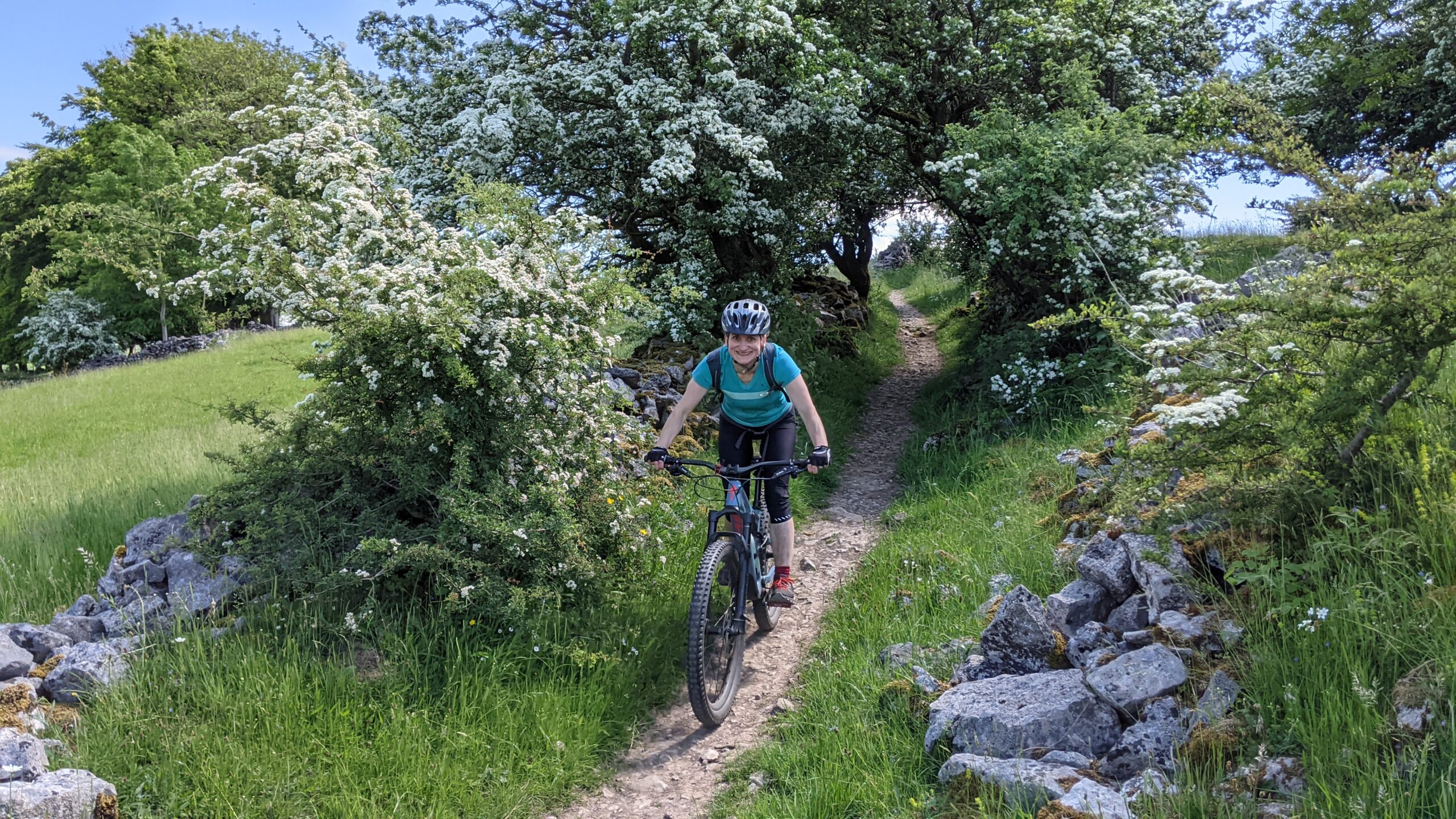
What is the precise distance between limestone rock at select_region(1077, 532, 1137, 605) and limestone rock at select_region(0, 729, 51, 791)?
19.8 ft

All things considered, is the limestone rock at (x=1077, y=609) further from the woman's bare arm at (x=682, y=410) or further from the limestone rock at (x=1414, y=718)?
the woman's bare arm at (x=682, y=410)

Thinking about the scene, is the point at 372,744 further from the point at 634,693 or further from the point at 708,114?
the point at 708,114

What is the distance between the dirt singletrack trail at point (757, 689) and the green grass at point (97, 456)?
182 inches

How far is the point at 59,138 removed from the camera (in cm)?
3803

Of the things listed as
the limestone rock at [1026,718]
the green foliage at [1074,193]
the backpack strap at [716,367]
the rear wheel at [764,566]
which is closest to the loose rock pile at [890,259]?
the green foliage at [1074,193]

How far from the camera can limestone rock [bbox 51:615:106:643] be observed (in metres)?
5.66

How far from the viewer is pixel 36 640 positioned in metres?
5.38

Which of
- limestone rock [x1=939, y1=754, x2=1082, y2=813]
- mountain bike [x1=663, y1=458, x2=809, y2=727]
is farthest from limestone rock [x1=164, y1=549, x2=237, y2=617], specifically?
limestone rock [x1=939, y1=754, x2=1082, y2=813]

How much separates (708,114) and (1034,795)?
9.58 metres

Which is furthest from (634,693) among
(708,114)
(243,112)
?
(708,114)

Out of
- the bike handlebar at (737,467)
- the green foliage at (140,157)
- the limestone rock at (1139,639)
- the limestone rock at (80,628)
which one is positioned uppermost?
the green foliage at (140,157)

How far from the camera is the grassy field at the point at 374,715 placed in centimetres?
436

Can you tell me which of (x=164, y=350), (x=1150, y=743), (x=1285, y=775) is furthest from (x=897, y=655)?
(x=164, y=350)

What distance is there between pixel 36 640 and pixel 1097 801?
21.5 feet
